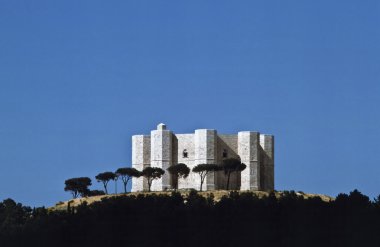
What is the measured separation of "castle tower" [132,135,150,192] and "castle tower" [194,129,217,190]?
4441mm

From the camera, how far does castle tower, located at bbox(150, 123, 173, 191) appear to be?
3949 inches

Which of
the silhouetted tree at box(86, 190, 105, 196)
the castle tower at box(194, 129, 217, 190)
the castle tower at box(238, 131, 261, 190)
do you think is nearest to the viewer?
the castle tower at box(194, 129, 217, 190)

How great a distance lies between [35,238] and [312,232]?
1453cm

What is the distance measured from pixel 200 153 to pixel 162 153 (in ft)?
10.8

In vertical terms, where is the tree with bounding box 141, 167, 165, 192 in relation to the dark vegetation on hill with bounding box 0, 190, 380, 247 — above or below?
above

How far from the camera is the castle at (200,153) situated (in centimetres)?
10038

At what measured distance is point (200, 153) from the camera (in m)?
101

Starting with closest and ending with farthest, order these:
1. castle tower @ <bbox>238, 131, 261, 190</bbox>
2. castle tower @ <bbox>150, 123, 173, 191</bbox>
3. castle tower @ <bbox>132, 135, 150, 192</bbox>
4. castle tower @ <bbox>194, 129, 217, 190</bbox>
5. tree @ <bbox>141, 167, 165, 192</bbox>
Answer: tree @ <bbox>141, 167, 165, 192</bbox> → castle tower @ <bbox>194, 129, 217, 190</bbox> → castle tower @ <bbox>150, 123, 173, 191</bbox> → castle tower @ <bbox>238, 131, 261, 190</bbox> → castle tower @ <bbox>132, 135, 150, 192</bbox>

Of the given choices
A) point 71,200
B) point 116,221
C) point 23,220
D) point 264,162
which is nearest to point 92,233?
point 116,221

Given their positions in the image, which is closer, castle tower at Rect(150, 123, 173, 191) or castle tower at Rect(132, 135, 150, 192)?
castle tower at Rect(150, 123, 173, 191)

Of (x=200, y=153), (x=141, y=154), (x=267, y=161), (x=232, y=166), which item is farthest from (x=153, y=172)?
(x=267, y=161)

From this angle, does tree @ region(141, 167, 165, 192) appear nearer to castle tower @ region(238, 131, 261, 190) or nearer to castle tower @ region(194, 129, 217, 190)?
castle tower @ region(194, 129, 217, 190)

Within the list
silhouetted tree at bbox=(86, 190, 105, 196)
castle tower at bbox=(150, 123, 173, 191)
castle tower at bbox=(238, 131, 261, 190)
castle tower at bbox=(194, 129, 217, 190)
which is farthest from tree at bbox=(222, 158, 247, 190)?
silhouetted tree at bbox=(86, 190, 105, 196)

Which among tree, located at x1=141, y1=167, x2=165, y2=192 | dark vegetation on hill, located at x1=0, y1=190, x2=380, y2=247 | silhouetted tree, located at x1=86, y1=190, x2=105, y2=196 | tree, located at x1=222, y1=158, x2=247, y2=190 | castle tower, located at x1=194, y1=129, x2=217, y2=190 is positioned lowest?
dark vegetation on hill, located at x1=0, y1=190, x2=380, y2=247
